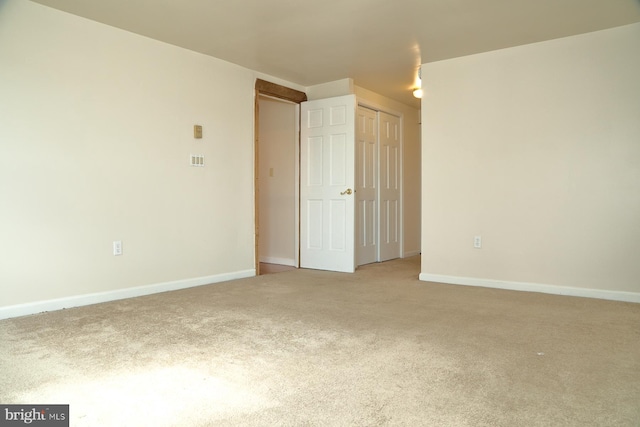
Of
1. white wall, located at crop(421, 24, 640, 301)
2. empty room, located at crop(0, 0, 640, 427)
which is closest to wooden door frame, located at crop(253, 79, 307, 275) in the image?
empty room, located at crop(0, 0, 640, 427)

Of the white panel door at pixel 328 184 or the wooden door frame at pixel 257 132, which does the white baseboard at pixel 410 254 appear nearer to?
the white panel door at pixel 328 184

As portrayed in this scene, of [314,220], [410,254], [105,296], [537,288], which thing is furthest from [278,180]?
[537,288]

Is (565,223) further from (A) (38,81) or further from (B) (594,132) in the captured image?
(A) (38,81)

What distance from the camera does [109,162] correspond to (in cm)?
355

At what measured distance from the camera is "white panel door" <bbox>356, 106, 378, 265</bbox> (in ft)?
18.2

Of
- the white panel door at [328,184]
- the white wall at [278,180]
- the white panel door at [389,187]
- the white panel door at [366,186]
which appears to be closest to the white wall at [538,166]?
the white panel door at [328,184]

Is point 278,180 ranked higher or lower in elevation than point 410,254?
higher

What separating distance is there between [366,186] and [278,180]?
1193mm

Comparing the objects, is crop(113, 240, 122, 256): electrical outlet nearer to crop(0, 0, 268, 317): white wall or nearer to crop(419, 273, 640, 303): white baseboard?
crop(0, 0, 268, 317): white wall

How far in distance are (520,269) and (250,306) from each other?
2537 millimetres

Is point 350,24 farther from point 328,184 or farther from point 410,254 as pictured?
point 410,254

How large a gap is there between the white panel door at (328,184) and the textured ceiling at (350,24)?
0.76 meters

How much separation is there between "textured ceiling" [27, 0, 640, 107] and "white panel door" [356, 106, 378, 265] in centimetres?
120

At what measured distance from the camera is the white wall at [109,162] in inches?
120
